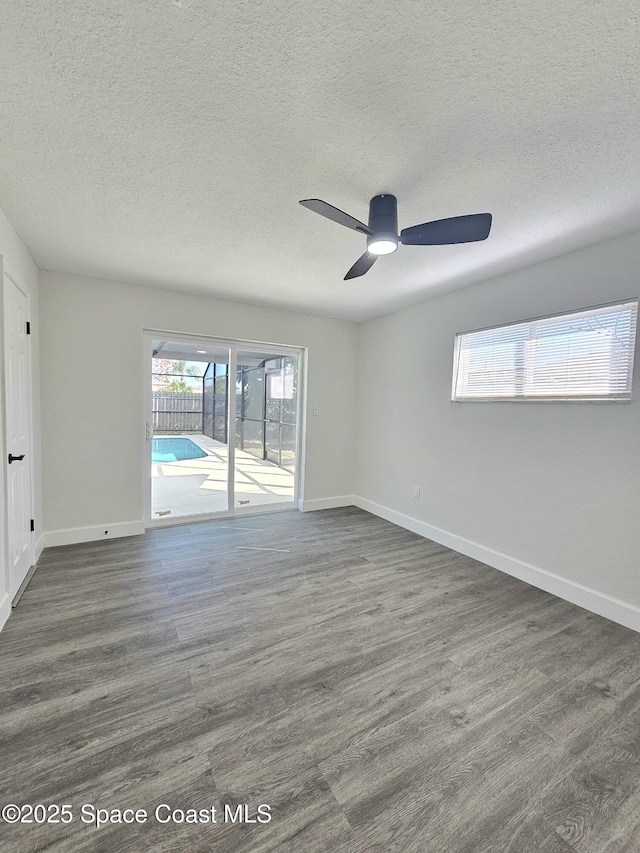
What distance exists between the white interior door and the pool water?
4.21 feet

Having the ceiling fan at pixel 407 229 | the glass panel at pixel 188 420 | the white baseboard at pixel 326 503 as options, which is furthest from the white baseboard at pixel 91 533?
the ceiling fan at pixel 407 229

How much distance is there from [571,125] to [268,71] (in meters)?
1.27

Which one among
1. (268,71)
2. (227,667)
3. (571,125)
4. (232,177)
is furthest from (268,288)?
(227,667)

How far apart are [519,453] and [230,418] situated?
3094 millimetres

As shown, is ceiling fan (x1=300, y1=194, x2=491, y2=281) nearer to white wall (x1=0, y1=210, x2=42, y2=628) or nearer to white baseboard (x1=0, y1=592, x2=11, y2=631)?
white wall (x1=0, y1=210, x2=42, y2=628)

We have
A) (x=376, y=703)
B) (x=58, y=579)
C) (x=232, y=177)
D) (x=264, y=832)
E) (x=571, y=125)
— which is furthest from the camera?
(x=58, y=579)

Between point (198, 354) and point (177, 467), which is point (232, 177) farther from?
point (177, 467)

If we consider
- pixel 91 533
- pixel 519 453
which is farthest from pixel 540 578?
pixel 91 533

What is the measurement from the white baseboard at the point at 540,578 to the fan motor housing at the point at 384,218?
2.75 meters

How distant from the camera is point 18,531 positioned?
2.61 meters

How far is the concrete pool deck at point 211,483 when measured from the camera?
439cm

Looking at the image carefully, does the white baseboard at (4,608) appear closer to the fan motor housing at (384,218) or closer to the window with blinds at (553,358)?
the fan motor housing at (384,218)

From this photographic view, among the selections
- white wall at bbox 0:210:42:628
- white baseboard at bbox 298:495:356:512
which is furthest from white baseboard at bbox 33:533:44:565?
white baseboard at bbox 298:495:356:512

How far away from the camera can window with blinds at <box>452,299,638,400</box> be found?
2443mm
